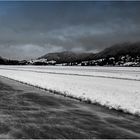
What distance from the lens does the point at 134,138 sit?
29.1ft

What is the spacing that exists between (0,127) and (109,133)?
4058 mm

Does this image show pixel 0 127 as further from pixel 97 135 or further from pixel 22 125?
pixel 97 135

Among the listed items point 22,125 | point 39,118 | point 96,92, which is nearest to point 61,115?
point 39,118

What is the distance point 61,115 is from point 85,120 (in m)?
1.52

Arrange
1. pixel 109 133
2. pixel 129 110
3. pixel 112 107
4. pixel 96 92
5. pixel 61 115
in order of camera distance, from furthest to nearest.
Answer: pixel 96 92 < pixel 112 107 < pixel 129 110 < pixel 61 115 < pixel 109 133

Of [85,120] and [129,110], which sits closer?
[85,120]

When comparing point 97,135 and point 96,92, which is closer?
point 97,135

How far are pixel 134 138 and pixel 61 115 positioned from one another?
4711mm

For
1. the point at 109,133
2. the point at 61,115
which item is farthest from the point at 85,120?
the point at 109,133

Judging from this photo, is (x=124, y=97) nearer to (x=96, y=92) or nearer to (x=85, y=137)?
(x=96, y=92)

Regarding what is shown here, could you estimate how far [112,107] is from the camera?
15.7 m

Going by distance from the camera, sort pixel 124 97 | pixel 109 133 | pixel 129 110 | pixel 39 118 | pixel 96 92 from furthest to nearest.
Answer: pixel 96 92
pixel 124 97
pixel 129 110
pixel 39 118
pixel 109 133

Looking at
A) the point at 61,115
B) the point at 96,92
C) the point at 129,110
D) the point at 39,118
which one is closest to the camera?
the point at 39,118

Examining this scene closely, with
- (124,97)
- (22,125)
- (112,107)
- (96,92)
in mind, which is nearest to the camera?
(22,125)
